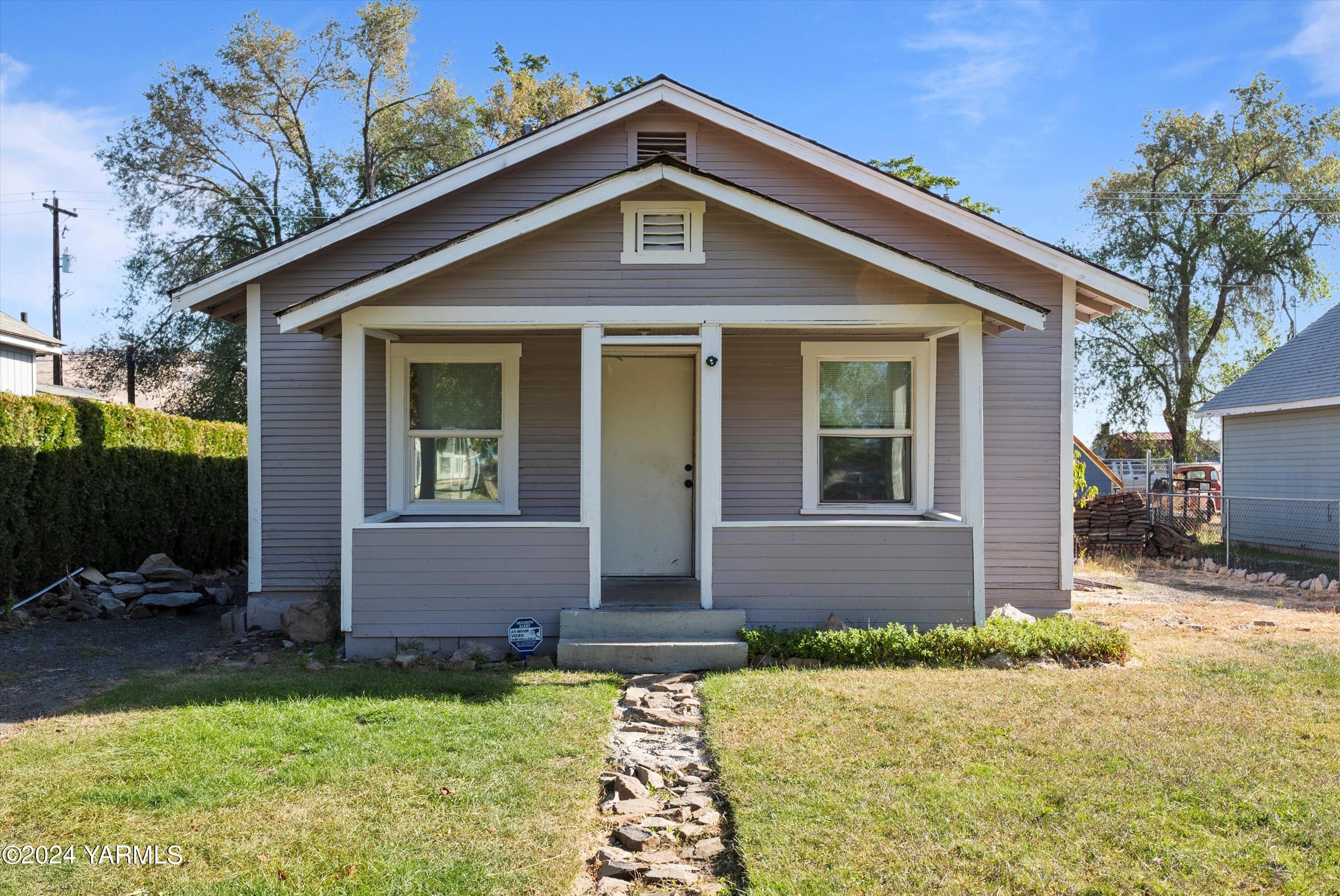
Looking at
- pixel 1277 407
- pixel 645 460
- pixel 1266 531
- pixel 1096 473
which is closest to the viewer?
pixel 645 460

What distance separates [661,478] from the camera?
30.2ft

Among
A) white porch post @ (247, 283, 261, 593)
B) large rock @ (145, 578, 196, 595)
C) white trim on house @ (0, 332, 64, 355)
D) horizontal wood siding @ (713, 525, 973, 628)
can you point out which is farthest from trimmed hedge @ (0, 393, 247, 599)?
white trim on house @ (0, 332, 64, 355)

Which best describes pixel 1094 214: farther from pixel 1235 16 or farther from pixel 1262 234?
pixel 1235 16

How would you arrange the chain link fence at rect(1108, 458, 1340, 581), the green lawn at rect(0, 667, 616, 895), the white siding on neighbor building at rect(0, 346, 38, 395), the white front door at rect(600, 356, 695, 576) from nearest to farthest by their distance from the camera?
the green lawn at rect(0, 667, 616, 895) → the white front door at rect(600, 356, 695, 576) → the chain link fence at rect(1108, 458, 1340, 581) → the white siding on neighbor building at rect(0, 346, 38, 395)

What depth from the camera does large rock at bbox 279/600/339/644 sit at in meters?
8.12

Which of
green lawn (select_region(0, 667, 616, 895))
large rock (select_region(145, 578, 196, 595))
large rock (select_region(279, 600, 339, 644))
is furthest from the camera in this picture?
large rock (select_region(145, 578, 196, 595))

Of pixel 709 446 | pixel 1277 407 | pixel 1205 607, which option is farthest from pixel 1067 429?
pixel 1277 407

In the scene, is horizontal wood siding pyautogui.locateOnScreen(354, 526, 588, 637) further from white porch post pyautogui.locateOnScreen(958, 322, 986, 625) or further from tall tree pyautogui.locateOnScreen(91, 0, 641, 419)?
tall tree pyautogui.locateOnScreen(91, 0, 641, 419)

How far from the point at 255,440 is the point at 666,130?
17.2ft

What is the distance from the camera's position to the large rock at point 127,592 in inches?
391

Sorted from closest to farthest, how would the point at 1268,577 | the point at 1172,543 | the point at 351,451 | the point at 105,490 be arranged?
the point at 351,451 < the point at 105,490 < the point at 1268,577 < the point at 1172,543

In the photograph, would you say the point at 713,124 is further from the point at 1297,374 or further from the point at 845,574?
the point at 1297,374

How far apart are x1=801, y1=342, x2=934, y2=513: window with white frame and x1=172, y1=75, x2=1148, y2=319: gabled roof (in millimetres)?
1386

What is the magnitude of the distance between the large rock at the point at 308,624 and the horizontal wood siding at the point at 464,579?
907 millimetres
